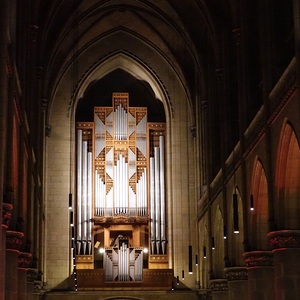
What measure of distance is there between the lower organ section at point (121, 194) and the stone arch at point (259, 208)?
14.4 metres

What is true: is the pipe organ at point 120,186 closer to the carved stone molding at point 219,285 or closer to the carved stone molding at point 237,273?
the carved stone molding at point 219,285

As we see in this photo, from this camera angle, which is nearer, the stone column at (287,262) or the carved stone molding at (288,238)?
the stone column at (287,262)

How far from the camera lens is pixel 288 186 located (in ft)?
80.3

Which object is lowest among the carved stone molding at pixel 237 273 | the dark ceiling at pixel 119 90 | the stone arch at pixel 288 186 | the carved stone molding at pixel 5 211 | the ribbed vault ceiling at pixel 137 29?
the carved stone molding at pixel 237 273

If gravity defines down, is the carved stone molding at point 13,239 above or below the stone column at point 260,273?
above

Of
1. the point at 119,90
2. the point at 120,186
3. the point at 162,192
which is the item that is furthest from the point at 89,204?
the point at 119,90

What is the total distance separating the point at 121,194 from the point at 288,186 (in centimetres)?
2111

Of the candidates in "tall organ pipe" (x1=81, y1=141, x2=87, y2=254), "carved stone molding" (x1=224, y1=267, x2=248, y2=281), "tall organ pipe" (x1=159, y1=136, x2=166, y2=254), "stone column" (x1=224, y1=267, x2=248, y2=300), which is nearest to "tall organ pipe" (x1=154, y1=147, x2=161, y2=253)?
"tall organ pipe" (x1=159, y1=136, x2=166, y2=254)

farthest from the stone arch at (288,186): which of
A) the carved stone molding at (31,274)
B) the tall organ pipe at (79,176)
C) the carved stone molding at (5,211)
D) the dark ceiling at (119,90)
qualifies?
the dark ceiling at (119,90)

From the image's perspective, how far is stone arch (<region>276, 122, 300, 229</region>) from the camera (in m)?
23.9

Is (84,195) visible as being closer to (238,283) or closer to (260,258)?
(238,283)

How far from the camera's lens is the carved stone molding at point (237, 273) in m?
32.8

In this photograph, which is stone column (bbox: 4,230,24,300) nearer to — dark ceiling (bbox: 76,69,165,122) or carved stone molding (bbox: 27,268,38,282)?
carved stone molding (bbox: 27,268,38,282)

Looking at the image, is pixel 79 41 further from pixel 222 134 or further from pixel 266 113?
pixel 266 113
